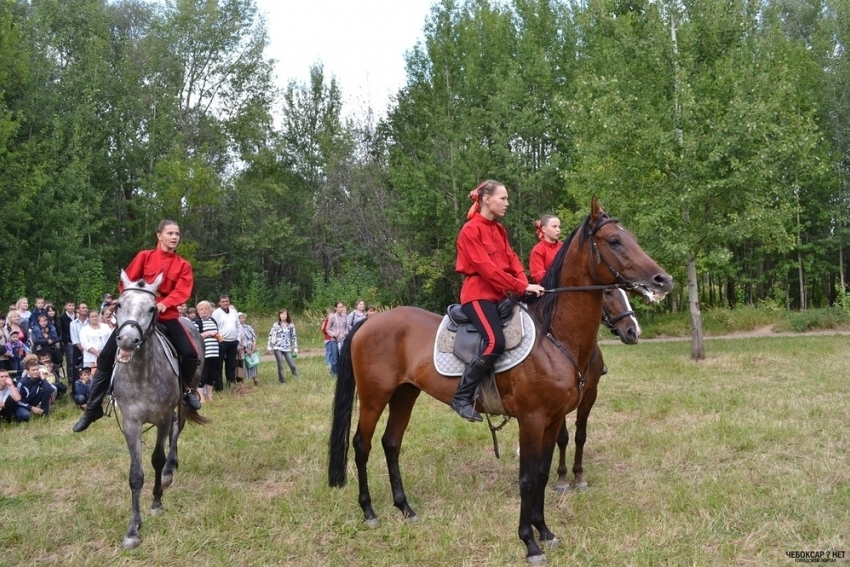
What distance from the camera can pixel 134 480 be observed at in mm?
5531

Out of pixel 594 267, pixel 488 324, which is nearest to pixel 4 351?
pixel 488 324

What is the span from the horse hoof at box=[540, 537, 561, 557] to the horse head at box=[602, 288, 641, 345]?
1.85m

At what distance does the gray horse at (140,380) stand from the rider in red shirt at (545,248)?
150 inches

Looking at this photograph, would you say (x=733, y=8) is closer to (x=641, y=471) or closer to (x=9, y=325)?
(x=641, y=471)

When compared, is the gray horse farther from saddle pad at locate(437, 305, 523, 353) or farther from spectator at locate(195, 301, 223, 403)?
spectator at locate(195, 301, 223, 403)

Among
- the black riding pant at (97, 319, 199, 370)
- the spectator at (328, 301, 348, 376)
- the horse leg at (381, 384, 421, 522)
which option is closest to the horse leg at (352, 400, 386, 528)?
the horse leg at (381, 384, 421, 522)

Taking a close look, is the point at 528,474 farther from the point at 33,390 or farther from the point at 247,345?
the point at 247,345

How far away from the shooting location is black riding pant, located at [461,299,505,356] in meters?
5.13

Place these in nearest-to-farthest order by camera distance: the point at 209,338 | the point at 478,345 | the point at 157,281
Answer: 1. the point at 478,345
2. the point at 157,281
3. the point at 209,338

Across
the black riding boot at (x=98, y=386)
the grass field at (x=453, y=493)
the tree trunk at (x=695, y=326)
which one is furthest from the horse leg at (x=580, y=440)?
the tree trunk at (x=695, y=326)

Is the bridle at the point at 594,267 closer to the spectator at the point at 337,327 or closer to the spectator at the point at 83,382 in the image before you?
the spectator at the point at 83,382

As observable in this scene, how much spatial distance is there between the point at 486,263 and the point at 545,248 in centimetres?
202

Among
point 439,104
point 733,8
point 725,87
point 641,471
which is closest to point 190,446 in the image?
point 641,471

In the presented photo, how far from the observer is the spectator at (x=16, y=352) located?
1125 centimetres
